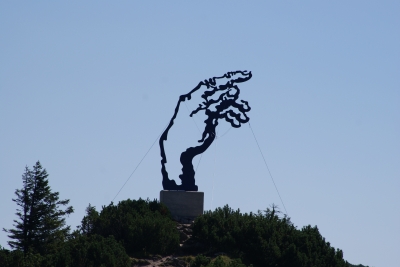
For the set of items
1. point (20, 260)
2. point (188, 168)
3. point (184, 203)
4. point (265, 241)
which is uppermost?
point (188, 168)

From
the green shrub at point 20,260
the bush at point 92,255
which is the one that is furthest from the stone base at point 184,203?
the green shrub at point 20,260

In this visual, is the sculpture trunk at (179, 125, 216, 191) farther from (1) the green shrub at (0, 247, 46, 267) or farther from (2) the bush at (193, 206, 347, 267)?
(1) the green shrub at (0, 247, 46, 267)

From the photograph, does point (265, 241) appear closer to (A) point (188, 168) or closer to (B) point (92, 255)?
(A) point (188, 168)

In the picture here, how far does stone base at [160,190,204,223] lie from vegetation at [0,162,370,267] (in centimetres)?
45

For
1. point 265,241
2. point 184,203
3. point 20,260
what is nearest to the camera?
point 20,260

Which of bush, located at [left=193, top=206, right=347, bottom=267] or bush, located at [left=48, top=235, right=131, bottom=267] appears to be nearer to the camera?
bush, located at [left=48, top=235, right=131, bottom=267]

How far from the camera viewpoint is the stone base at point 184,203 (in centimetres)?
3544

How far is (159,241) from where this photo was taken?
32531mm

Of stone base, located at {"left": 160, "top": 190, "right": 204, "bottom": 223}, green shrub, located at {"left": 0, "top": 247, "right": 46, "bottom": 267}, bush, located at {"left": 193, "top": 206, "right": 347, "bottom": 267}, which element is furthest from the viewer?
stone base, located at {"left": 160, "top": 190, "right": 204, "bottom": 223}

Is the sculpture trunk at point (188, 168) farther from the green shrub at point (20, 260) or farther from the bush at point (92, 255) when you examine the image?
the green shrub at point (20, 260)

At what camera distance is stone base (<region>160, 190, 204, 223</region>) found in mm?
35438

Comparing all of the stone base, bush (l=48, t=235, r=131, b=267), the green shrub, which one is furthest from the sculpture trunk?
the green shrub

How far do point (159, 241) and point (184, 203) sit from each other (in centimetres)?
319

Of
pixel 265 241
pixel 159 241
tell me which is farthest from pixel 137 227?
pixel 265 241
